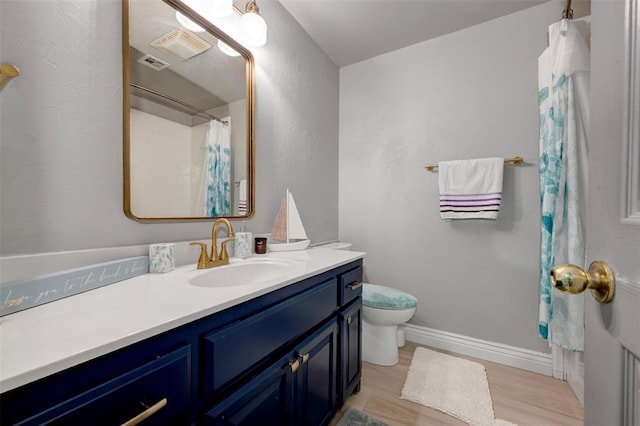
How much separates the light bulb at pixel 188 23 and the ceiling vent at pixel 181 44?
0.02m

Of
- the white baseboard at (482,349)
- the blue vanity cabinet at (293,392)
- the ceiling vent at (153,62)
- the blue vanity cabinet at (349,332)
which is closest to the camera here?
the blue vanity cabinet at (293,392)

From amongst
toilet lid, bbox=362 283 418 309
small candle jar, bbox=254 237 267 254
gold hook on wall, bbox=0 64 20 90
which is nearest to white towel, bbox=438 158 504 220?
toilet lid, bbox=362 283 418 309

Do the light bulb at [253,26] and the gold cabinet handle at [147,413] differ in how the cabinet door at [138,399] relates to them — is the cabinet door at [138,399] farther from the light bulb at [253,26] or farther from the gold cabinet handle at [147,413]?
the light bulb at [253,26]

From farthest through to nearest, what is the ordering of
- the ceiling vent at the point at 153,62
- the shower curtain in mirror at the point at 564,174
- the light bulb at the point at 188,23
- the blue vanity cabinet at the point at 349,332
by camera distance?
the shower curtain in mirror at the point at 564,174
the blue vanity cabinet at the point at 349,332
the light bulb at the point at 188,23
the ceiling vent at the point at 153,62

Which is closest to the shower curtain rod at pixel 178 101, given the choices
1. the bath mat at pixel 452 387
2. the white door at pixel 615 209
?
the white door at pixel 615 209

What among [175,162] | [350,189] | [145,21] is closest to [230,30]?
[145,21]

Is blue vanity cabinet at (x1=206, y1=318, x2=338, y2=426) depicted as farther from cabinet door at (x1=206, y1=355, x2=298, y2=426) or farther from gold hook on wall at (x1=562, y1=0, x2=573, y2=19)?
gold hook on wall at (x1=562, y1=0, x2=573, y2=19)

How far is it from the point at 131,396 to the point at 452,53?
2.46 metres

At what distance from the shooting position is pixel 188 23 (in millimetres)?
1147

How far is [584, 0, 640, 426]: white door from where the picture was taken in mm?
374

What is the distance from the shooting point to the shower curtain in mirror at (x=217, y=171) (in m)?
1.23

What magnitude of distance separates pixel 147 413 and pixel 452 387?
163cm

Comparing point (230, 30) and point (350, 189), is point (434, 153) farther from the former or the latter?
point (230, 30)

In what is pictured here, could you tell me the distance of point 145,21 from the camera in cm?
98
